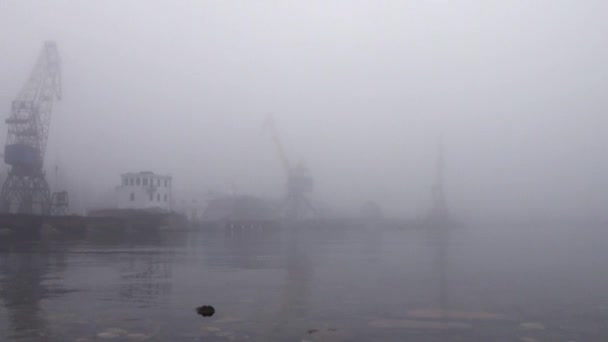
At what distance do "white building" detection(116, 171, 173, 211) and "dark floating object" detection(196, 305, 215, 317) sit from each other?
8337 centimetres

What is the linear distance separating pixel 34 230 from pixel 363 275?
47.0 meters

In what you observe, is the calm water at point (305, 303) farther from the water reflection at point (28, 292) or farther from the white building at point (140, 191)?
the white building at point (140, 191)

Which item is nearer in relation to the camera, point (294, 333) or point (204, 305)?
point (294, 333)

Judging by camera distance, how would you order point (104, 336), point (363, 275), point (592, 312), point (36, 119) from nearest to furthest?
1. point (104, 336)
2. point (592, 312)
3. point (363, 275)
4. point (36, 119)

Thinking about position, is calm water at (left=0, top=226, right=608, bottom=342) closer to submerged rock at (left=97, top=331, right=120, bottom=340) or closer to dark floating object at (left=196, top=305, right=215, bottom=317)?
submerged rock at (left=97, top=331, right=120, bottom=340)

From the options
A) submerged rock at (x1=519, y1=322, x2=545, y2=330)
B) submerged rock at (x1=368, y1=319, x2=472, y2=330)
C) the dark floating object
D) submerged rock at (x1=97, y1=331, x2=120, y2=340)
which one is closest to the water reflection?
submerged rock at (x1=97, y1=331, x2=120, y2=340)

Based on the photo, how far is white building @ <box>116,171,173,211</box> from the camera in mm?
91188

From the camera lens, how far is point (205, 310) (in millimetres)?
10008

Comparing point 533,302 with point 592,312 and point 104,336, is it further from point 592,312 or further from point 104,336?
point 104,336

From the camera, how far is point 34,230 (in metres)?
56.3

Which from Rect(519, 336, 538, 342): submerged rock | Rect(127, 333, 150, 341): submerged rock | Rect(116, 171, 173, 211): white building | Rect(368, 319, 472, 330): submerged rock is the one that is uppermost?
Rect(116, 171, 173, 211): white building

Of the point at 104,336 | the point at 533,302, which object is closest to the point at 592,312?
the point at 533,302

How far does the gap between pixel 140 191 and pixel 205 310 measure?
275 feet

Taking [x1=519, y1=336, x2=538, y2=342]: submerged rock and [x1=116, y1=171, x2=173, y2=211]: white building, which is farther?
[x1=116, y1=171, x2=173, y2=211]: white building
